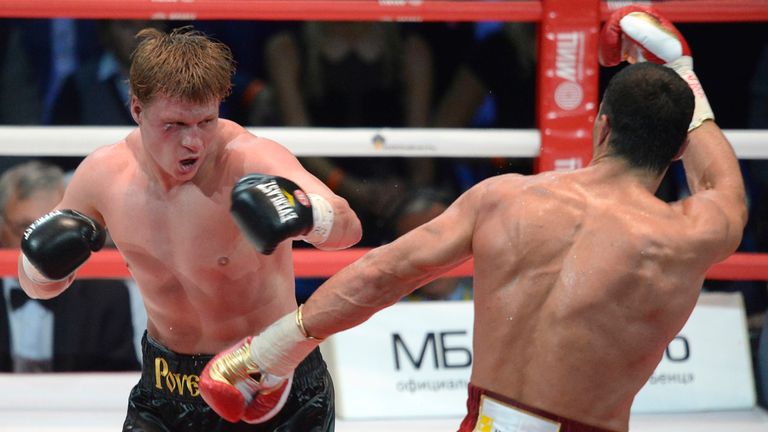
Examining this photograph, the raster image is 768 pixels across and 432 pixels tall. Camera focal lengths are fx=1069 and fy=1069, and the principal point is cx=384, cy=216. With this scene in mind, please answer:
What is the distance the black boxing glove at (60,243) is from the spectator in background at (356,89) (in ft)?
5.98

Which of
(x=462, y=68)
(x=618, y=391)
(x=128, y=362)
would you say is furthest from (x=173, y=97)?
(x=462, y=68)

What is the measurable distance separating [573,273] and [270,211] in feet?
1.77

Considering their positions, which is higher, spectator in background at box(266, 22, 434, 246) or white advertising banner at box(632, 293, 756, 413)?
spectator in background at box(266, 22, 434, 246)

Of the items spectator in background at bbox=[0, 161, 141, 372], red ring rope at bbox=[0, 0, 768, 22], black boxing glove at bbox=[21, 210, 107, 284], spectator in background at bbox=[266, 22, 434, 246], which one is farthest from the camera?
spectator in background at bbox=[266, 22, 434, 246]

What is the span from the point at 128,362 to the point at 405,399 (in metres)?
1.06

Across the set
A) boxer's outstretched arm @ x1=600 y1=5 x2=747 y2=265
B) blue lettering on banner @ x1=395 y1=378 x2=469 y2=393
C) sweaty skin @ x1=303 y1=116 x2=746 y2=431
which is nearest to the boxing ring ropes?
blue lettering on banner @ x1=395 y1=378 x2=469 y2=393

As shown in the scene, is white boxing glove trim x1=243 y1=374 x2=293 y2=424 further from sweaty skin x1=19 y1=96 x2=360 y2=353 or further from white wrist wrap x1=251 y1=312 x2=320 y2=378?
sweaty skin x1=19 y1=96 x2=360 y2=353

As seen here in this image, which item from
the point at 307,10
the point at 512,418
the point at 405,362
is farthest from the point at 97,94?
the point at 512,418

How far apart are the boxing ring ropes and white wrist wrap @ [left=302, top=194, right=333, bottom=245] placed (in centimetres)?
114

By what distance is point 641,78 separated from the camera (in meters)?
1.83

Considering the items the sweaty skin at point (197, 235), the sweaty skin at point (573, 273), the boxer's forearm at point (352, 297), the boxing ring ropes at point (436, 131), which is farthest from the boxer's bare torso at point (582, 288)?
the boxing ring ropes at point (436, 131)

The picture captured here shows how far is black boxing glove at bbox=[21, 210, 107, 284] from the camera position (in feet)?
6.95

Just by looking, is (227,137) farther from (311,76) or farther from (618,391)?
(311,76)

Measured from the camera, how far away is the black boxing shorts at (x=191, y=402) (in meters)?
2.20
